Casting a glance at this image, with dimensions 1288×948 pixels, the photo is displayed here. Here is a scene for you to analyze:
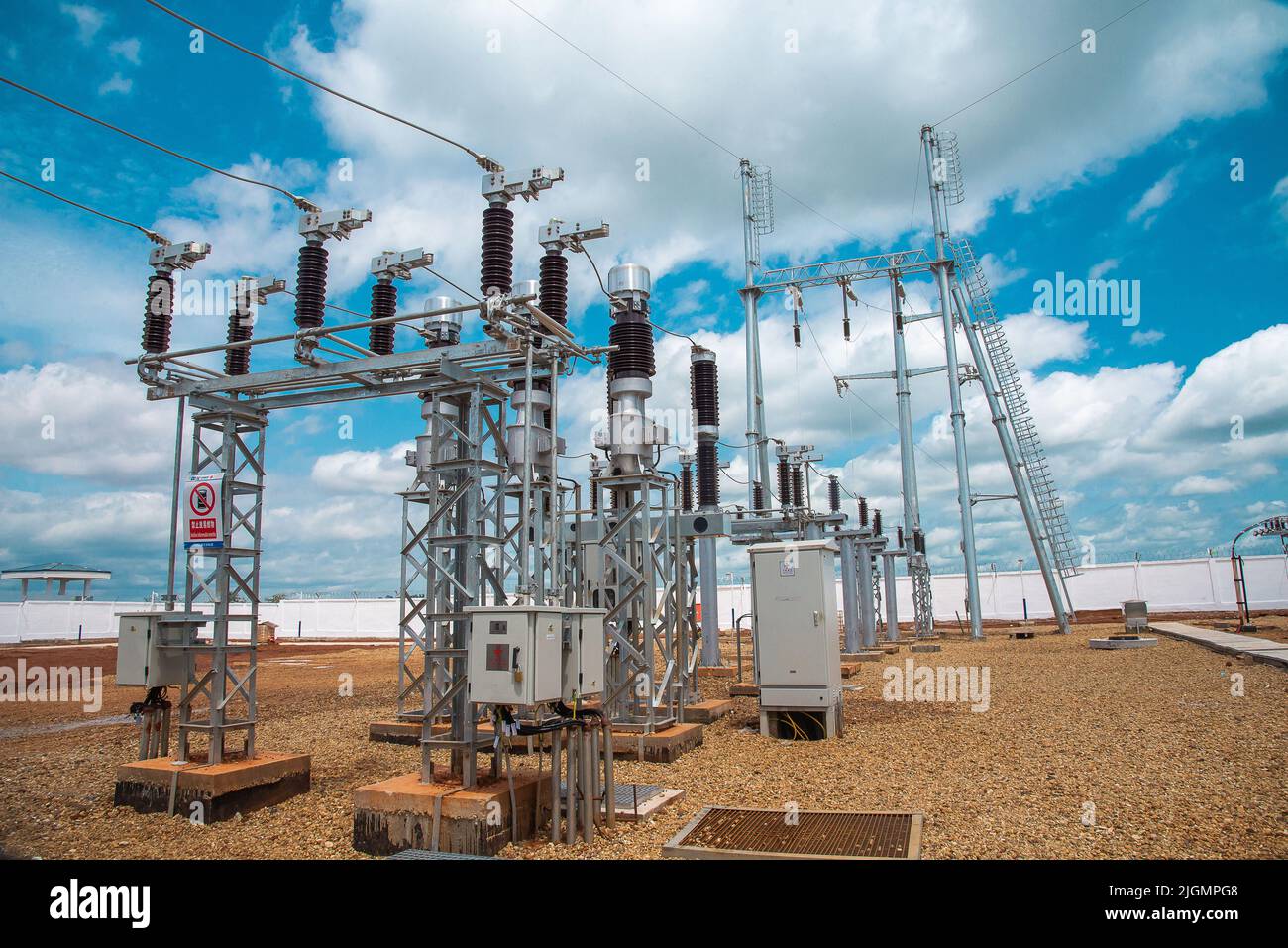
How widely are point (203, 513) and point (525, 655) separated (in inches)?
181

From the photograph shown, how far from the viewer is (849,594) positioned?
24625 mm

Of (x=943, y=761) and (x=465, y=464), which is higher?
(x=465, y=464)

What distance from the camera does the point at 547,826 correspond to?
7.15 metres

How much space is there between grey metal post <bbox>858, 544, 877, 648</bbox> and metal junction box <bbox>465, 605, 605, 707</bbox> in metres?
21.0

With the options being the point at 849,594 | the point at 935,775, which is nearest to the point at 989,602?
the point at 849,594

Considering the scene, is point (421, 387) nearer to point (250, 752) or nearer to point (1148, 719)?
point (250, 752)

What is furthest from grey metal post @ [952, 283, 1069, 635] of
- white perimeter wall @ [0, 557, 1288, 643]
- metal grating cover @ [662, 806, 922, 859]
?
metal grating cover @ [662, 806, 922, 859]

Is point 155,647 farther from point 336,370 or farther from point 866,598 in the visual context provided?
point 866,598

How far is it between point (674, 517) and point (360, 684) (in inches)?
499

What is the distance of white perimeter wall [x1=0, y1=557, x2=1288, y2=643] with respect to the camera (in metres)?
Answer: 40.6

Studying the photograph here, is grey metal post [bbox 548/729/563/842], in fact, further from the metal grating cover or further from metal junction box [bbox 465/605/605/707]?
the metal grating cover

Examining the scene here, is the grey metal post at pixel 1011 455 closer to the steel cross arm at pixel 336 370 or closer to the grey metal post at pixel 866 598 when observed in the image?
the grey metal post at pixel 866 598

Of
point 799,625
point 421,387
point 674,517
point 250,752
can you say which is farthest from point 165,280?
point 799,625
